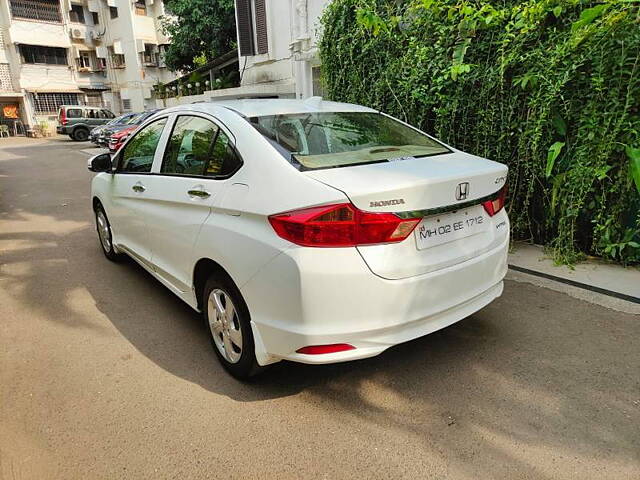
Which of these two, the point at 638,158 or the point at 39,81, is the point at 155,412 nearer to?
the point at 638,158

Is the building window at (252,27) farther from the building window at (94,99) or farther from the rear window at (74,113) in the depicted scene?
the building window at (94,99)

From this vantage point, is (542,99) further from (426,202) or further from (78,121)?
(78,121)

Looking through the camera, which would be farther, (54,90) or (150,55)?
(54,90)

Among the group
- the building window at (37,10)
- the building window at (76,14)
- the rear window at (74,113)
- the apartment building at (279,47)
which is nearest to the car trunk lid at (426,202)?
the apartment building at (279,47)

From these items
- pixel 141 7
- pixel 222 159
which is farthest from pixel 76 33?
pixel 222 159

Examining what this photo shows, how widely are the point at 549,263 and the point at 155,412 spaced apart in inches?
143

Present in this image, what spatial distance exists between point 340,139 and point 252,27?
37.4 ft

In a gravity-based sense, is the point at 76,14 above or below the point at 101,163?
above

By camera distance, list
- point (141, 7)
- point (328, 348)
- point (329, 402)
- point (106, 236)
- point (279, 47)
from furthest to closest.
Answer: point (141, 7)
point (279, 47)
point (106, 236)
point (329, 402)
point (328, 348)

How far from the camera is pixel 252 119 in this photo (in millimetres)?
2797

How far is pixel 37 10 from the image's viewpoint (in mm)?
30438

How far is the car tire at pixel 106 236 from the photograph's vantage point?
4.82 meters

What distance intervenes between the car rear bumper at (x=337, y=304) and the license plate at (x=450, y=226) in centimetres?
16

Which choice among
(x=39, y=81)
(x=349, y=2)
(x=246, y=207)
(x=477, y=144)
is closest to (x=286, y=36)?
(x=349, y=2)
